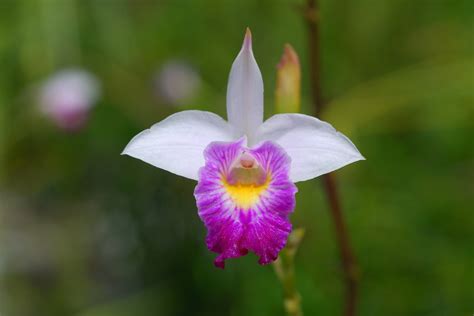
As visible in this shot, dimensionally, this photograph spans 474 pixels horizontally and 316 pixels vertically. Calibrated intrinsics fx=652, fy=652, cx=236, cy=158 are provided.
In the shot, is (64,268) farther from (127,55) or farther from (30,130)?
(127,55)

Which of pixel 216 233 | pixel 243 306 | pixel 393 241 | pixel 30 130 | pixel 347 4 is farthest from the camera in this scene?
pixel 347 4

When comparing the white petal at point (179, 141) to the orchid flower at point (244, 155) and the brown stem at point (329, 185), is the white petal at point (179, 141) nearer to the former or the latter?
the orchid flower at point (244, 155)

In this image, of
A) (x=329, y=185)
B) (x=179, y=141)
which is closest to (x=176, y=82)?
(x=329, y=185)

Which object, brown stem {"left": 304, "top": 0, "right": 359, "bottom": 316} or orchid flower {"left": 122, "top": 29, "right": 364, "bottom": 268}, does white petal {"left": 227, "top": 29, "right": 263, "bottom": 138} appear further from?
brown stem {"left": 304, "top": 0, "right": 359, "bottom": 316}

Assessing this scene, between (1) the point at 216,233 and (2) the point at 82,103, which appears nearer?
(1) the point at 216,233

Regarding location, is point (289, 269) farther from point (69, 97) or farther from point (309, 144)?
point (69, 97)

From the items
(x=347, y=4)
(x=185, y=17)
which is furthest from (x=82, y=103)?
(x=347, y=4)

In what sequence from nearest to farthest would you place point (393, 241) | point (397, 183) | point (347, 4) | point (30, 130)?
point (393, 241) < point (397, 183) < point (30, 130) < point (347, 4)
